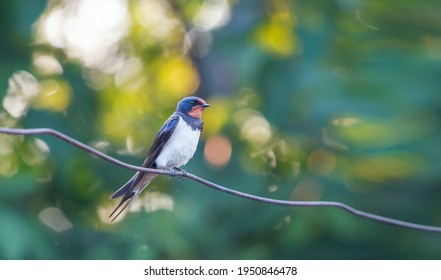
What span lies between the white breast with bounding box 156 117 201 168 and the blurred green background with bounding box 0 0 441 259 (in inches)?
8.9

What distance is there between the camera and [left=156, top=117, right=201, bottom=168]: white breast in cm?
165

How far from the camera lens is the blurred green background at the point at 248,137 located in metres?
2.00

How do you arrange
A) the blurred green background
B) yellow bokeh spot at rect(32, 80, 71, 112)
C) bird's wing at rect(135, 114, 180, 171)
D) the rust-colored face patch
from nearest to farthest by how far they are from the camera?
the rust-colored face patch, bird's wing at rect(135, 114, 180, 171), the blurred green background, yellow bokeh spot at rect(32, 80, 71, 112)

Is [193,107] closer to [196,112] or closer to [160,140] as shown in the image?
[196,112]

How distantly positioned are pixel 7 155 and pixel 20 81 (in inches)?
10.2

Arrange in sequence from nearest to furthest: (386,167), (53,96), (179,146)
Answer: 1. (179,146)
2. (386,167)
3. (53,96)

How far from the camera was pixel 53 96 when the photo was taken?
2283 mm

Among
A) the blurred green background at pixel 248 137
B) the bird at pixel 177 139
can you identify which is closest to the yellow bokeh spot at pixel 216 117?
the blurred green background at pixel 248 137

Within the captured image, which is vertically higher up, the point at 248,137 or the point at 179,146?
the point at 248,137

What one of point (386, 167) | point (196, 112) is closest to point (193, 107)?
point (196, 112)

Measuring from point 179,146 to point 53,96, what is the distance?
751mm

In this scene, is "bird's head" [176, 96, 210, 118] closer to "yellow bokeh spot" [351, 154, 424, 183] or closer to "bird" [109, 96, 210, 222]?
"bird" [109, 96, 210, 222]

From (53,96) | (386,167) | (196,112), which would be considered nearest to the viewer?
(196,112)

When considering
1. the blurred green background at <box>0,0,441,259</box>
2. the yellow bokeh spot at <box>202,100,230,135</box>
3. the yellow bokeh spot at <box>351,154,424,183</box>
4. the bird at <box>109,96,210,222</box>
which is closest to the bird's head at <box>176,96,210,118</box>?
the bird at <box>109,96,210,222</box>
